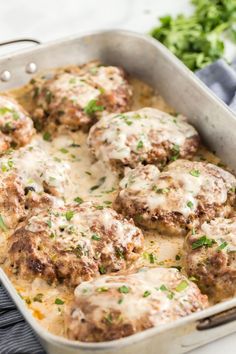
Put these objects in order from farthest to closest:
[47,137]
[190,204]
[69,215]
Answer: [47,137] → [190,204] → [69,215]

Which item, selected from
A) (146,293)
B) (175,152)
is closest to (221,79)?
(175,152)

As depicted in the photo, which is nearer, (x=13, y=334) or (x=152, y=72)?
(x=13, y=334)

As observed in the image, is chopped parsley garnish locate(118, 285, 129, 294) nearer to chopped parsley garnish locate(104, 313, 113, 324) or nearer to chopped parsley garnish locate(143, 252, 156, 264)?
chopped parsley garnish locate(104, 313, 113, 324)

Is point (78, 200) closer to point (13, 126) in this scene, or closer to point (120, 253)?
point (120, 253)

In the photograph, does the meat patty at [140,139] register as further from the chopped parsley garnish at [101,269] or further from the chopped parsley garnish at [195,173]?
the chopped parsley garnish at [101,269]

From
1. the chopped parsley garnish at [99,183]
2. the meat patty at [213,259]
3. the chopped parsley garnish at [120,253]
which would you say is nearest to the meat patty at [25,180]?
the chopped parsley garnish at [99,183]

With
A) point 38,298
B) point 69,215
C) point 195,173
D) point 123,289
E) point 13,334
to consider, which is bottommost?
point 13,334

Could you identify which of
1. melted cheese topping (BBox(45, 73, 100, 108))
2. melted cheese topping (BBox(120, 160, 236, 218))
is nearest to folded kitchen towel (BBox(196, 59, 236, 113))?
melted cheese topping (BBox(45, 73, 100, 108))
